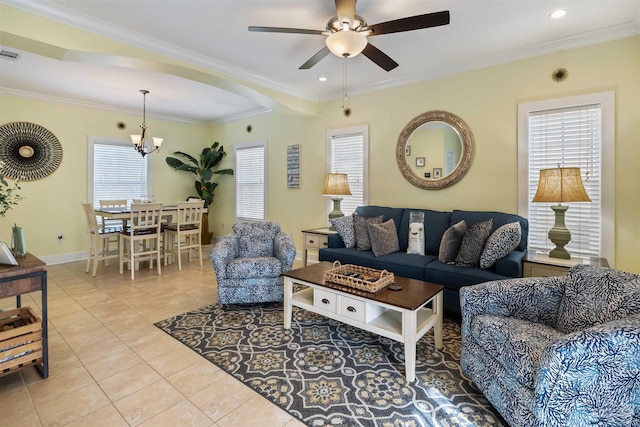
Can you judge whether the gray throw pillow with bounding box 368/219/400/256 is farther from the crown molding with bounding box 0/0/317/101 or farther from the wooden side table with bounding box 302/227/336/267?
the crown molding with bounding box 0/0/317/101

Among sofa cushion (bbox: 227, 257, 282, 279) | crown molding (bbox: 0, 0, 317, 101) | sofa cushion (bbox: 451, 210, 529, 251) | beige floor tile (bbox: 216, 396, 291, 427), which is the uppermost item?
crown molding (bbox: 0, 0, 317, 101)

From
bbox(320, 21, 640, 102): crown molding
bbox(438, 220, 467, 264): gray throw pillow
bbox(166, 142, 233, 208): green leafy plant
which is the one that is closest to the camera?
bbox(320, 21, 640, 102): crown molding

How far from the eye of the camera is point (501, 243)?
285 cm

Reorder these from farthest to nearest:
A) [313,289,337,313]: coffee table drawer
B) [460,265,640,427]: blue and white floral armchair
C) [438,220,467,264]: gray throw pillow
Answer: [438,220,467,264]: gray throw pillow, [313,289,337,313]: coffee table drawer, [460,265,640,427]: blue and white floral armchair

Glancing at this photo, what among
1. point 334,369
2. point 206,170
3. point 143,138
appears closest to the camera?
point 334,369

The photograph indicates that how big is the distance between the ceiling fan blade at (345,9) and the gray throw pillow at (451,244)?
217 cm

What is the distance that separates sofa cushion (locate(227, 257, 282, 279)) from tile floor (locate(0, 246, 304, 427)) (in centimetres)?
64

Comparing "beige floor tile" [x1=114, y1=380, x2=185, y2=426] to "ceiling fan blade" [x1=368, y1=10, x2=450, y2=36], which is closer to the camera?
"beige floor tile" [x1=114, y1=380, x2=185, y2=426]

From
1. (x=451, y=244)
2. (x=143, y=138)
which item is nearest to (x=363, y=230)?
(x=451, y=244)

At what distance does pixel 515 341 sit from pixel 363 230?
237cm

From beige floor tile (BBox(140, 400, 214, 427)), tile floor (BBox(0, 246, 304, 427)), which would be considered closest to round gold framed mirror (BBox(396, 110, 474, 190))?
tile floor (BBox(0, 246, 304, 427))

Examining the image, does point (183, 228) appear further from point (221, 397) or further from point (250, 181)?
point (221, 397)

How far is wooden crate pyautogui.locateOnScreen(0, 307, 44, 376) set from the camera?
6.38 feet

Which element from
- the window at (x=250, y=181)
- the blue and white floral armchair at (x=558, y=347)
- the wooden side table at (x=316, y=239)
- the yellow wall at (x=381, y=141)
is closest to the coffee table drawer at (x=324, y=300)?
the blue and white floral armchair at (x=558, y=347)
